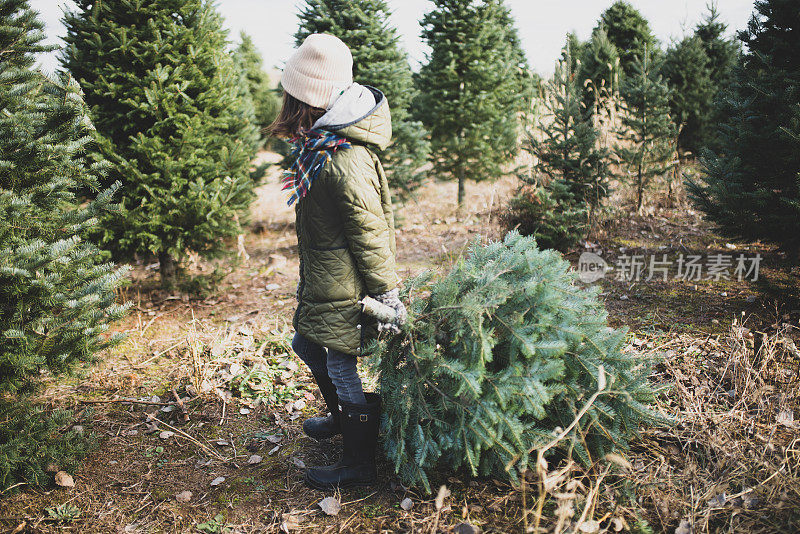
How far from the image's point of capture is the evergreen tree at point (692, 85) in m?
8.73

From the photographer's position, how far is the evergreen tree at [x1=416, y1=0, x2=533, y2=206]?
25.6 ft

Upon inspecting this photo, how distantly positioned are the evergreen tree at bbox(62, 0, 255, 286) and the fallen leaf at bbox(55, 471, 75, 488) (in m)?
2.14

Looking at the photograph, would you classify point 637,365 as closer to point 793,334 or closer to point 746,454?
point 746,454

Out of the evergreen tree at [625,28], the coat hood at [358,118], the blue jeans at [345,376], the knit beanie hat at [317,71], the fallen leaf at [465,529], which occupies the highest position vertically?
the evergreen tree at [625,28]

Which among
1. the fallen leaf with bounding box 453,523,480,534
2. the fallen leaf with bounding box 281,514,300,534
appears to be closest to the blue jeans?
the fallen leaf with bounding box 281,514,300,534

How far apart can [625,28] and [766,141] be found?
8131mm

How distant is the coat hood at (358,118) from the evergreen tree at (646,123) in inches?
194

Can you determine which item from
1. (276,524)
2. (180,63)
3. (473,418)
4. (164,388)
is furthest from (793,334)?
(180,63)

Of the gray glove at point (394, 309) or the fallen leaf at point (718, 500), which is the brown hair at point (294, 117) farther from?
the fallen leaf at point (718, 500)

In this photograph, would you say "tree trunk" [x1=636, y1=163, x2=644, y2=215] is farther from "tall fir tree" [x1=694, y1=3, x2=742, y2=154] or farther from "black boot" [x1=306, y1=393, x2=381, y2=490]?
Answer: "black boot" [x1=306, y1=393, x2=381, y2=490]

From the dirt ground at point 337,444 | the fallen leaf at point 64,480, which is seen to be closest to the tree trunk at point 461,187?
the dirt ground at point 337,444

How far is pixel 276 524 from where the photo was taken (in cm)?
231

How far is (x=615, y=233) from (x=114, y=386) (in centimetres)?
584

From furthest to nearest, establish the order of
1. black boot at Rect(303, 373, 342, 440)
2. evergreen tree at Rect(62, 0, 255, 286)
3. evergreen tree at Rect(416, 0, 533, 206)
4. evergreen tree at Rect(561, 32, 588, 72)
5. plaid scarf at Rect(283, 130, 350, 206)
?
1. evergreen tree at Rect(416, 0, 533, 206)
2. evergreen tree at Rect(561, 32, 588, 72)
3. evergreen tree at Rect(62, 0, 255, 286)
4. black boot at Rect(303, 373, 342, 440)
5. plaid scarf at Rect(283, 130, 350, 206)
